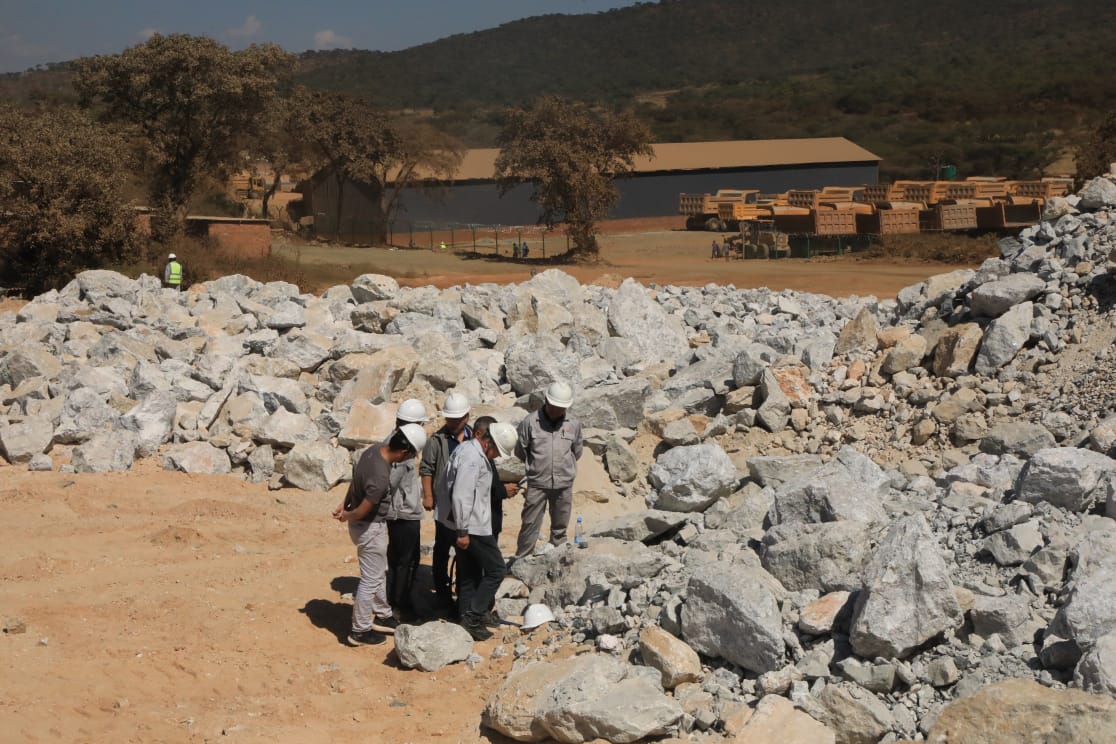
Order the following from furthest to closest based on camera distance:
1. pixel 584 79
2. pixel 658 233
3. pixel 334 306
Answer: pixel 584 79, pixel 658 233, pixel 334 306

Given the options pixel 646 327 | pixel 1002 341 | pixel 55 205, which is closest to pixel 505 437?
pixel 1002 341

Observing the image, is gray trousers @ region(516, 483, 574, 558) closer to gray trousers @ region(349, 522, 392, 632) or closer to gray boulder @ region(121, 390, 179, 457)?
gray trousers @ region(349, 522, 392, 632)

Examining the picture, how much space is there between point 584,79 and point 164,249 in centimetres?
10651

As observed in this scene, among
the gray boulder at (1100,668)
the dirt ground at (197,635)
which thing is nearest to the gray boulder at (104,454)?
the dirt ground at (197,635)

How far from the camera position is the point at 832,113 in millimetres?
85750

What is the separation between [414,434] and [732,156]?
4813 centimetres

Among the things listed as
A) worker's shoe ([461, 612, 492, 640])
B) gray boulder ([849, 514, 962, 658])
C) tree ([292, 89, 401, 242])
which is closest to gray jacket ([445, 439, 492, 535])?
worker's shoe ([461, 612, 492, 640])

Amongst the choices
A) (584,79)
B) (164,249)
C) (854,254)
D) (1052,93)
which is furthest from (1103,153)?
(584,79)

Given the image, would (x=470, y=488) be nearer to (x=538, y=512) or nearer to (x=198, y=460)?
(x=538, y=512)

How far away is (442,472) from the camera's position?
6.94 meters

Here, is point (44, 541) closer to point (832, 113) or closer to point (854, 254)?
point (854, 254)

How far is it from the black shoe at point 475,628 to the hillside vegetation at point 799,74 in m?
56.2

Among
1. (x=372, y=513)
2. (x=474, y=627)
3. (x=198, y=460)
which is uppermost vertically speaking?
(x=372, y=513)

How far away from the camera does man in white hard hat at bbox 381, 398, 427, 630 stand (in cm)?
670
